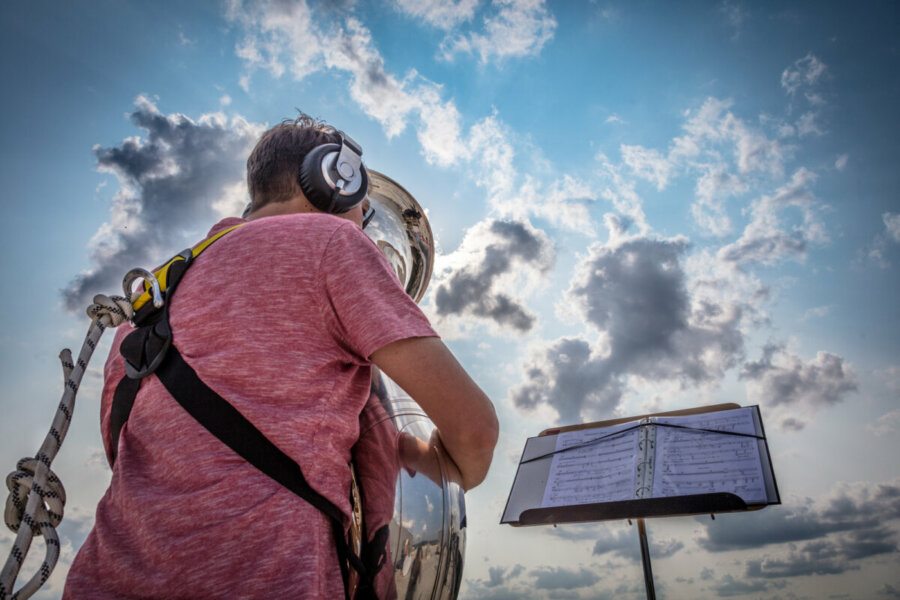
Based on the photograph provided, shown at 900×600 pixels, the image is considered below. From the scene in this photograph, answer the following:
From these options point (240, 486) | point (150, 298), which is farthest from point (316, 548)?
point (150, 298)

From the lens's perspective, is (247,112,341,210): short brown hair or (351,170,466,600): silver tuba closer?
(351,170,466,600): silver tuba

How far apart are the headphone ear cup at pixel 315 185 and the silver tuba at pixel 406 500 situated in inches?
22.6

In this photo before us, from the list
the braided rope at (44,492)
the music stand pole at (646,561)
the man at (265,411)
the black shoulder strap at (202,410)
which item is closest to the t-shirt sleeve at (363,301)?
the man at (265,411)

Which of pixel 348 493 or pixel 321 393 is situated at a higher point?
pixel 321 393

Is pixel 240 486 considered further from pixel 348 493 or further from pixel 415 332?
pixel 415 332

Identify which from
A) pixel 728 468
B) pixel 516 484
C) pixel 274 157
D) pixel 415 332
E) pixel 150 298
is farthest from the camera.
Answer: pixel 516 484

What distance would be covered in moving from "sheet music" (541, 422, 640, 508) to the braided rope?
1.76 meters

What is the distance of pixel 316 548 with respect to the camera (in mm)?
1124

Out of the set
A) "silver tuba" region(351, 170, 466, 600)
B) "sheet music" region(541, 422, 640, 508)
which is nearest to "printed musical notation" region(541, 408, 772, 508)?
"sheet music" region(541, 422, 640, 508)

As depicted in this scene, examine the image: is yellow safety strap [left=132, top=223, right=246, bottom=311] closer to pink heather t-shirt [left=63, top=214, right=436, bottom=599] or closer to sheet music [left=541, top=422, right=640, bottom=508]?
pink heather t-shirt [left=63, top=214, right=436, bottom=599]

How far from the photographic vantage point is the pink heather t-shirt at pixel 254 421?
1.10m

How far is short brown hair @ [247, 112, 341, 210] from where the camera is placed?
1.88m

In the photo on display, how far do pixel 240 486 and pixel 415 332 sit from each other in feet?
1.52

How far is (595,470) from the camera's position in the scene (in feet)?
8.04
